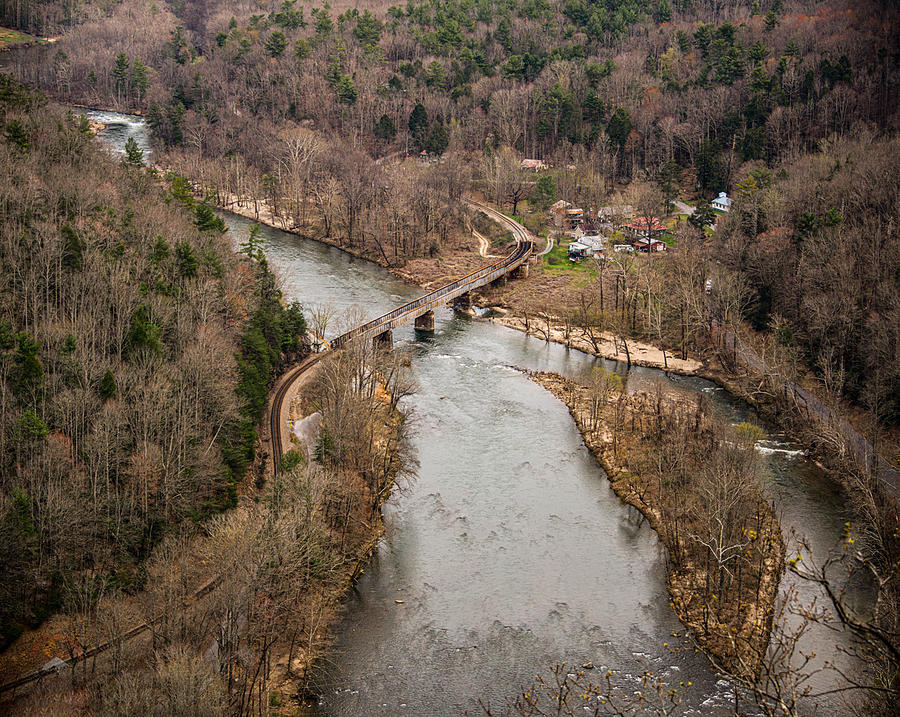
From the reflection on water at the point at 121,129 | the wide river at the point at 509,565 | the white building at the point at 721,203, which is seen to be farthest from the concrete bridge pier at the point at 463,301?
the reflection on water at the point at 121,129

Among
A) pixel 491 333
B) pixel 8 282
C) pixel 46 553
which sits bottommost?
pixel 491 333

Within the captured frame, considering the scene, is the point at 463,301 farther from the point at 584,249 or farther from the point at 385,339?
the point at 584,249

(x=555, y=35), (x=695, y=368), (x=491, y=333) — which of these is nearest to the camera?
(x=695, y=368)

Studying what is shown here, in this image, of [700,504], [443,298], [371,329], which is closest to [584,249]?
[443,298]

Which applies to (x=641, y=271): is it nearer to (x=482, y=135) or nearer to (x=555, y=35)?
(x=482, y=135)

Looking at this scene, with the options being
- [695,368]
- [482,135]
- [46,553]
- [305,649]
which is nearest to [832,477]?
[695,368]

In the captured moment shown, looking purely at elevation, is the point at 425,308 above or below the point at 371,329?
below

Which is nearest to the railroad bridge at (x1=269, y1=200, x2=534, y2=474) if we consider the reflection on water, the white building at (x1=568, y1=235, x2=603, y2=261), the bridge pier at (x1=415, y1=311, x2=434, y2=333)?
the bridge pier at (x1=415, y1=311, x2=434, y2=333)
